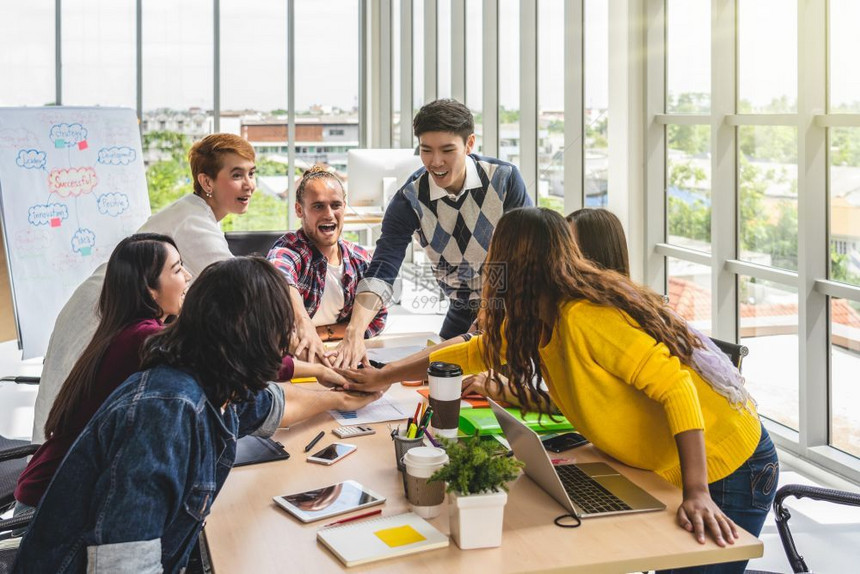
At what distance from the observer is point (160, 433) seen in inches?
57.4

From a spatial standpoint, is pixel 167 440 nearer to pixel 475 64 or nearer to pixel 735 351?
pixel 735 351

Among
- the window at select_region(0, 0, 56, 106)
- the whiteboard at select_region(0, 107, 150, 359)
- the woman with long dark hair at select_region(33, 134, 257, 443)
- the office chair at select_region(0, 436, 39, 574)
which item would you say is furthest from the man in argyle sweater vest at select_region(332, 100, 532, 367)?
the window at select_region(0, 0, 56, 106)

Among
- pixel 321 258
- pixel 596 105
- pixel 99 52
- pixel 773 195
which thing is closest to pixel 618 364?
pixel 321 258

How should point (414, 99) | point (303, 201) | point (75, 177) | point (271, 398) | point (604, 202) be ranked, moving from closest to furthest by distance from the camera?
point (271, 398)
point (303, 201)
point (604, 202)
point (75, 177)
point (414, 99)

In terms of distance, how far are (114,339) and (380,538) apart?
0.83 metres

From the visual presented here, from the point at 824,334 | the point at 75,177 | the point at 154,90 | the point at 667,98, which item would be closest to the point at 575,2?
the point at 667,98

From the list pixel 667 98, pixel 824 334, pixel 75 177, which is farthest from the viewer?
pixel 75 177

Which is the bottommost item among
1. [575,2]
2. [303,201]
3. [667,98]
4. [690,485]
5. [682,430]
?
[690,485]

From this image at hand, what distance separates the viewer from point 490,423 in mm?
2176

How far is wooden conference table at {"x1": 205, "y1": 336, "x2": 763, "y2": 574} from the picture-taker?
1.47 meters

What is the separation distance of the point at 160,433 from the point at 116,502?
13 cm

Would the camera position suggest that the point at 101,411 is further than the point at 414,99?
No

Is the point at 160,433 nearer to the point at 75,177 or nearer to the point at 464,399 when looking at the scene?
the point at 464,399

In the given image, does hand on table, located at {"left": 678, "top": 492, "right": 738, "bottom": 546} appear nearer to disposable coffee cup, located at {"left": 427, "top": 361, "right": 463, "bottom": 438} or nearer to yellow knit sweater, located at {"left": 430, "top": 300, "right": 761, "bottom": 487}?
yellow knit sweater, located at {"left": 430, "top": 300, "right": 761, "bottom": 487}
